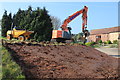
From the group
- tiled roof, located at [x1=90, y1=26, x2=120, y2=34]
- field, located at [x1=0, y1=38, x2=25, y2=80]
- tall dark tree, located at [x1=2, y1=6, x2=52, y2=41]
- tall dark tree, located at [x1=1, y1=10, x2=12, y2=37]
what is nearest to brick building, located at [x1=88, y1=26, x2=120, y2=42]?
tiled roof, located at [x1=90, y1=26, x2=120, y2=34]

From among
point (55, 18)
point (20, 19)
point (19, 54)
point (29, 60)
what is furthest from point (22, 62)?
point (55, 18)

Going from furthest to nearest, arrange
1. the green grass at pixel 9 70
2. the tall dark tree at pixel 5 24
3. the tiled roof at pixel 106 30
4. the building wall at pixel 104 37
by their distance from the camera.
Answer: the building wall at pixel 104 37
the tiled roof at pixel 106 30
the tall dark tree at pixel 5 24
the green grass at pixel 9 70

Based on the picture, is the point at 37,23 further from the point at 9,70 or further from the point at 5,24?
the point at 9,70

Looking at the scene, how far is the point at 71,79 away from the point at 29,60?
5.06 feet

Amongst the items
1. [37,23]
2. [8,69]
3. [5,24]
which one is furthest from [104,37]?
[8,69]

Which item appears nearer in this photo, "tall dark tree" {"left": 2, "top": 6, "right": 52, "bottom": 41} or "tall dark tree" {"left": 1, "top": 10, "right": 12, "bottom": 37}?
"tall dark tree" {"left": 2, "top": 6, "right": 52, "bottom": 41}

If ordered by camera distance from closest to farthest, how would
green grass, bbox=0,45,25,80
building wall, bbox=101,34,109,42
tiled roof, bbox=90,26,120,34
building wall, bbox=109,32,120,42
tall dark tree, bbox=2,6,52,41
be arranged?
green grass, bbox=0,45,25,80
tall dark tree, bbox=2,6,52,41
building wall, bbox=109,32,120,42
tiled roof, bbox=90,26,120,34
building wall, bbox=101,34,109,42

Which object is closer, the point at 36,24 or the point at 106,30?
the point at 36,24

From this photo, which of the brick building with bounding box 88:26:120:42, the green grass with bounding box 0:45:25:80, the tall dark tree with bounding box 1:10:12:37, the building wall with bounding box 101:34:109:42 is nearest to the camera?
the green grass with bounding box 0:45:25:80

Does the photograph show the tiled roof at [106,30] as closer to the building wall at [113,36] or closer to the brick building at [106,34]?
the brick building at [106,34]

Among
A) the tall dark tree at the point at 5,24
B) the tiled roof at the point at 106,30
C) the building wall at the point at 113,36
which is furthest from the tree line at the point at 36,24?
the tiled roof at the point at 106,30

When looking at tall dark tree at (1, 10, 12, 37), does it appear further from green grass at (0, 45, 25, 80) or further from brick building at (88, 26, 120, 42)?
brick building at (88, 26, 120, 42)

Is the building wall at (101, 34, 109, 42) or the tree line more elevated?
the tree line

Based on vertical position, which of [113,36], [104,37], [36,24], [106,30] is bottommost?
[104,37]
